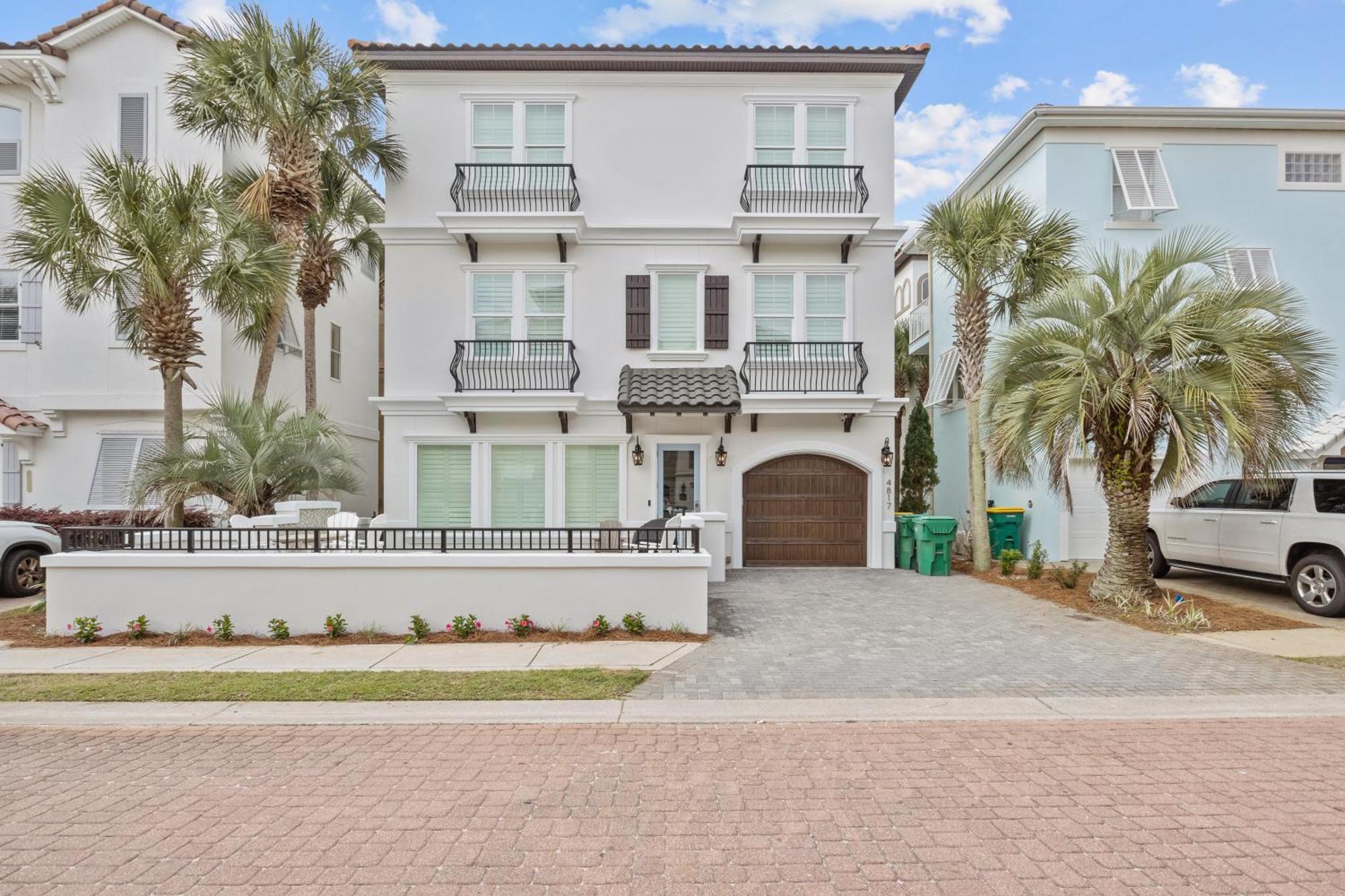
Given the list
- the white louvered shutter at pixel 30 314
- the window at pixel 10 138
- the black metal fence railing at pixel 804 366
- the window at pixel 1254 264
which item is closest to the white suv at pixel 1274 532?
the black metal fence railing at pixel 804 366

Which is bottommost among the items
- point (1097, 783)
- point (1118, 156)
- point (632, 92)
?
point (1097, 783)

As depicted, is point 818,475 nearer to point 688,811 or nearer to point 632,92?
point 632,92

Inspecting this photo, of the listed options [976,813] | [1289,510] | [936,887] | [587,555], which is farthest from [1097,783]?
[1289,510]

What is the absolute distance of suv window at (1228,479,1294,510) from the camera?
32.1ft

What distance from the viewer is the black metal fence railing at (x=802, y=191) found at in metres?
13.7

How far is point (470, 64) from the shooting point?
13.8m

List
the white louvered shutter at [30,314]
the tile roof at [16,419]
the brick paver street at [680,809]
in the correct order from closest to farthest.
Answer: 1. the brick paver street at [680,809]
2. the tile roof at [16,419]
3. the white louvered shutter at [30,314]

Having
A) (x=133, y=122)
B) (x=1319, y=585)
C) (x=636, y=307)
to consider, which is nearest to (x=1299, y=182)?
(x=1319, y=585)

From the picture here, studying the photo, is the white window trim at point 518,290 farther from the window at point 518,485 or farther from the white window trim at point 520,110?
the window at point 518,485

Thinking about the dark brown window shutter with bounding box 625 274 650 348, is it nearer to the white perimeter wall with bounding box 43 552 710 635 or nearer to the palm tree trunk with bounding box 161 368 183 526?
the white perimeter wall with bounding box 43 552 710 635

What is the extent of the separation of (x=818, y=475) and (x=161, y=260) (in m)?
12.0

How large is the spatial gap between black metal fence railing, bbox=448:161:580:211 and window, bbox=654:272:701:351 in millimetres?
2532

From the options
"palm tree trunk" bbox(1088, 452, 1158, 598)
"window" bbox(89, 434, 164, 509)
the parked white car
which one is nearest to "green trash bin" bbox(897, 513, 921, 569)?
"palm tree trunk" bbox(1088, 452, 1158, 598)

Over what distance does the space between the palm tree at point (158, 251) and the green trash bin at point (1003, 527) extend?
14732mm
